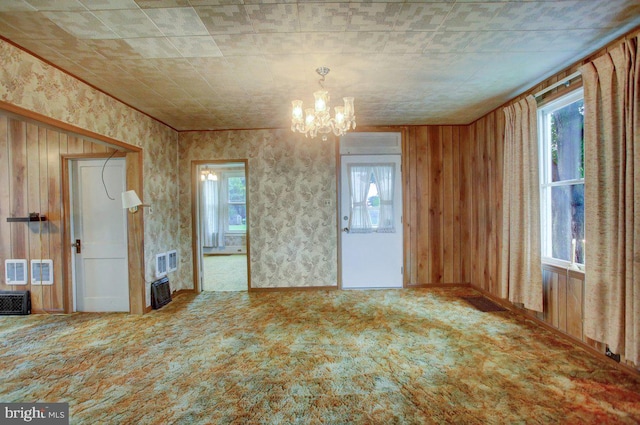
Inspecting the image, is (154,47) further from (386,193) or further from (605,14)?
(386,193)

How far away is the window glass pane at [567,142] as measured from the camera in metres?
2.52

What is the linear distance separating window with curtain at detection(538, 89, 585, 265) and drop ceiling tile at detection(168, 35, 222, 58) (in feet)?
10.6

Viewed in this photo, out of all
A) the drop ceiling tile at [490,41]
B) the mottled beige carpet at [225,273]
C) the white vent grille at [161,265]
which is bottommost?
the mottled beige carpet at [225,273]

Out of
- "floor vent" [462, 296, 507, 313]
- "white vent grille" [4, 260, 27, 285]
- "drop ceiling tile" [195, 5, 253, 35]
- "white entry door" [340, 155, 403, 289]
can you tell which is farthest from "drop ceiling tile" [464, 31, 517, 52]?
"white vent grille" [4, 260, 27, 285]

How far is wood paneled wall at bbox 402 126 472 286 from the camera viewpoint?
4301 mm

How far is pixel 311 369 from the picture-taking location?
217cm

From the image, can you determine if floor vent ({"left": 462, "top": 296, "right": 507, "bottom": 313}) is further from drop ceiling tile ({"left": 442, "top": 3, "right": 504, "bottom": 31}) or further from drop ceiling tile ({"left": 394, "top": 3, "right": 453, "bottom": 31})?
drop ceiling tile ({"left": 394, "top": 3, "right": 453, "bottom": 31})

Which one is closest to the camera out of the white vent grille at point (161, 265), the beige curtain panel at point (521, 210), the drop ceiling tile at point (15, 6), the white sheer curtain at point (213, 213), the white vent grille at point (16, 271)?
the drop ceiling tile at point (15, 6)

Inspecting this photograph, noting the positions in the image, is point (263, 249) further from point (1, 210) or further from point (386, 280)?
point (1, 210)

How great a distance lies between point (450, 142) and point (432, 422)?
12.7 feet

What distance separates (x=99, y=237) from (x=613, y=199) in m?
5.36

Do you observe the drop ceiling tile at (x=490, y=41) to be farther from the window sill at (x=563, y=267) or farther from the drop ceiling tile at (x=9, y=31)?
the drop ceiling tile at (x=9, y=31)

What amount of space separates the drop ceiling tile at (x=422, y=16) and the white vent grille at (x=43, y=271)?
4.78 m

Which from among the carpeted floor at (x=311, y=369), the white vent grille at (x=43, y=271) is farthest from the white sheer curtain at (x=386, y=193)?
the white vent grille at (x=43, y=271)
